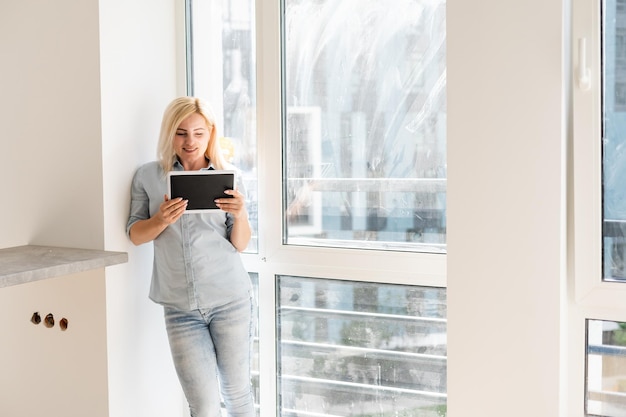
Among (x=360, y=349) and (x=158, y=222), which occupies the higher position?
(x=158, y=222)

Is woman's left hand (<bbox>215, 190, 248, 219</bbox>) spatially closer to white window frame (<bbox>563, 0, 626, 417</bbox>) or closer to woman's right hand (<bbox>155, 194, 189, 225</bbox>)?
woman's right hand (<bbox>155, 194, 189, 225</bbox>)

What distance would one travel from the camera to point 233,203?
2.40 metres

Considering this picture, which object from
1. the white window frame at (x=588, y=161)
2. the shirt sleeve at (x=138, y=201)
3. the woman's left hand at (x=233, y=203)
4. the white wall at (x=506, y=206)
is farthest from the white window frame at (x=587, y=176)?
the shirt sleeve at (x=138, y=201)

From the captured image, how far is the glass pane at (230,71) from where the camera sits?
2.77 meters

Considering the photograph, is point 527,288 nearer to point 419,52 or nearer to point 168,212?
point 419,52

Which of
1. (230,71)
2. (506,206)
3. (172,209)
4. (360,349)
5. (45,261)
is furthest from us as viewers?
(230,71)

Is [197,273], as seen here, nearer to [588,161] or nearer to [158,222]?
[158,222]

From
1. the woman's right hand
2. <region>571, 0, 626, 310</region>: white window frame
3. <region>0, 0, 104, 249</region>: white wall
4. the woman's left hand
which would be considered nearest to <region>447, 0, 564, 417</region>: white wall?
<region>571, 0, 626, 310</region>: white window frame

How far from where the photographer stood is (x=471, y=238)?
6.66 feet

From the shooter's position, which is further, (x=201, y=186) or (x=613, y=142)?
(x=201, y=186)

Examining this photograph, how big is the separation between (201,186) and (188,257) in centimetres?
28

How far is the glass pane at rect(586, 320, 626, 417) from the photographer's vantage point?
2059 millimetres

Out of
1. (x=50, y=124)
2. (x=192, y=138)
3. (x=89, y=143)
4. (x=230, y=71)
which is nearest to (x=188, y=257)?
(x=192, y=138)

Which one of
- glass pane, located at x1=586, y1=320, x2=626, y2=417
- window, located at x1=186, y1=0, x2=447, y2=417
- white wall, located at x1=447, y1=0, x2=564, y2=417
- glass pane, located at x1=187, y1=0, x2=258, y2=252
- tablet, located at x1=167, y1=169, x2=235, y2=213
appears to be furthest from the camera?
glass pane, located at x1=187, y1=0, x2=258, y2=252
